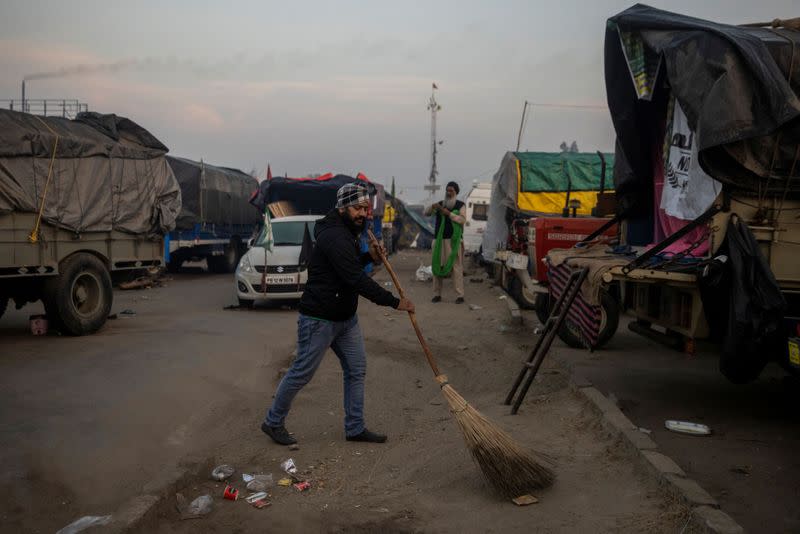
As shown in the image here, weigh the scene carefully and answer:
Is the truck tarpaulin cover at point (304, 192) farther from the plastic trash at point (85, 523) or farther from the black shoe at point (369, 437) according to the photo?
the plastic trash at point (85, 523)

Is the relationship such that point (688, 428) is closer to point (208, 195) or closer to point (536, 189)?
point (536, 189)

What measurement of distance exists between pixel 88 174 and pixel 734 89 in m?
9.30

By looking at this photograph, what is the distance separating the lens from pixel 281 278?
13.6 metres

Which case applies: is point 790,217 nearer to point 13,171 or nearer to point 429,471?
point 429,471

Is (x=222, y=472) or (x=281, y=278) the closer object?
(x=222, y=472)

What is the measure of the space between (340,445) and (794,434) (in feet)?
11.5

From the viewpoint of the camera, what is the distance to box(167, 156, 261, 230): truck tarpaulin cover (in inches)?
842

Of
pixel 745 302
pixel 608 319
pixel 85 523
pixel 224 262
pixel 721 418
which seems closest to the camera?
pixel 85 523

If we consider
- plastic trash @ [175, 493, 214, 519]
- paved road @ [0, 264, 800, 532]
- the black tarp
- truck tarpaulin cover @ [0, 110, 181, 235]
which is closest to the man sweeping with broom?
paved road @ [0, 264, 800, 532]

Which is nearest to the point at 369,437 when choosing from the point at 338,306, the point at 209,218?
the point at 338,306

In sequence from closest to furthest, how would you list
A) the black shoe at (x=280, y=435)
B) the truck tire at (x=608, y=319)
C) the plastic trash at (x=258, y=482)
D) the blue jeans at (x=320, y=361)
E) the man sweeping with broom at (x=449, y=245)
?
1. the plastic trash at (x=258, y=482)
2. the blue jeans at (x=320, y=361)
3. the black shoe at (x=280, y=435)
4. the truck tire at (x=608, y=319)
5. the man sweeping with broom at (x=449, y=245)

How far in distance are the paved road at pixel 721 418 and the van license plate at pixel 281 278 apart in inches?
226

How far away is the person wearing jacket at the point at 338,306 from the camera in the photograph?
552 centimetres

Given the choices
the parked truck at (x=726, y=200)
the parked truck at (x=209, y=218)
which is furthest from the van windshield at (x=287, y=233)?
the parked truck at (x=726, y=200)
